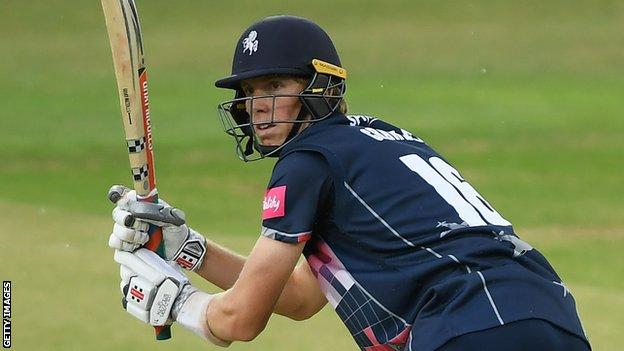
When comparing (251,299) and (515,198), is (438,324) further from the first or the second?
(515,198)

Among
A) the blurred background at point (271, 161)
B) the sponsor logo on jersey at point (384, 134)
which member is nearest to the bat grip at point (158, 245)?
the sponsor logo on jersey at point (384, 134)

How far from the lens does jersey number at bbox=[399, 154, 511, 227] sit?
3355mm

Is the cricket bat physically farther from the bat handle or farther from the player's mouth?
the player's mouth

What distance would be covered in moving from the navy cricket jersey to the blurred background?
7.93ft

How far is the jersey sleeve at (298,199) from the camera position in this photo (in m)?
3.35

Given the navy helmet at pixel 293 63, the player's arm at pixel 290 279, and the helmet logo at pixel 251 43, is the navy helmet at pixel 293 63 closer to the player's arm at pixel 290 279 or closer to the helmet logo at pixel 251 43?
the helmet logo at pixel 251 43

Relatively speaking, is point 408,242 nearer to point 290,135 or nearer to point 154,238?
point 290,135

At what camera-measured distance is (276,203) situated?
338cm

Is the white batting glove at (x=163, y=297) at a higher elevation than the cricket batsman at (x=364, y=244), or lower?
lower

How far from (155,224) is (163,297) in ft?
1.07

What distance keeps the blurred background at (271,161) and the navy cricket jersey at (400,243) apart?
2.42 m

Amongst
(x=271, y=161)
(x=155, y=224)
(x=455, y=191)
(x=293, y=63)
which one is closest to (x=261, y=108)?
(x=293, y=63)

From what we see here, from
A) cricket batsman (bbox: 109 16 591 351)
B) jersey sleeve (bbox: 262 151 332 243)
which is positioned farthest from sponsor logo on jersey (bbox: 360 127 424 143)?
jersey sleeve (bbox: 262 151 332 243)

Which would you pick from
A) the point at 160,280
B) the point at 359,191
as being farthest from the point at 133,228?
the point at 359,191
